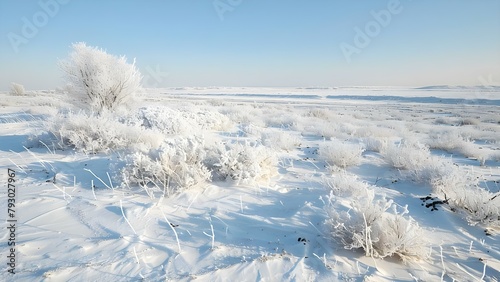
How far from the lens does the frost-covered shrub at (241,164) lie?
172 inches

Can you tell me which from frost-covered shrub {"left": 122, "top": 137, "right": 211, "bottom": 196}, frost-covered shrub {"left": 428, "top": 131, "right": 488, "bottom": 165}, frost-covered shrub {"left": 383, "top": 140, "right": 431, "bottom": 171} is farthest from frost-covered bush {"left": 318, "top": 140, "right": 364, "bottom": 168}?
frost-covered shrub {"left": 428, "top": 131, "right": 488, "bottom": 165}

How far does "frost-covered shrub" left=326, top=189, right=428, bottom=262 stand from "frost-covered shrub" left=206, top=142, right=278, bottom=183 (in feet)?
5.81

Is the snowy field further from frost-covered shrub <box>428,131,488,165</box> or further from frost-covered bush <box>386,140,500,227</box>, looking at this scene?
frost-covered shrub <box>428,131,488,165</box>

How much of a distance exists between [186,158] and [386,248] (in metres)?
3.12

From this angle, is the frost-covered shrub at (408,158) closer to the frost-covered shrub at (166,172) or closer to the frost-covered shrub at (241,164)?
the frost-covered shrub at (241,164)

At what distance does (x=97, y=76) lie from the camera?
9500 mm

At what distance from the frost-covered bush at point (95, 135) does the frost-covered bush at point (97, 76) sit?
10.9ft

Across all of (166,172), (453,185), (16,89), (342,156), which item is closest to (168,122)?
(166,172)

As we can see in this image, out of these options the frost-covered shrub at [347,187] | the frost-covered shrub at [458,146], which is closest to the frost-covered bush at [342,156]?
the frost-covered shrub at [347,187]

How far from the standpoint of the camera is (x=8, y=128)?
9.16m

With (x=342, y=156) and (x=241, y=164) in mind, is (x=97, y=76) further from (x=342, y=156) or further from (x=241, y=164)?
(x=342, y=156)

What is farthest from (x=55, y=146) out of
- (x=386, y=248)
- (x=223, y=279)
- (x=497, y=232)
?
(x=497, y=232)

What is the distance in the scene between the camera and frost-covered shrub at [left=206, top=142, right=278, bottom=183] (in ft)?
14.3

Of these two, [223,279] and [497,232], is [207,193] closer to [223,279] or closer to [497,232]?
[223,279]
